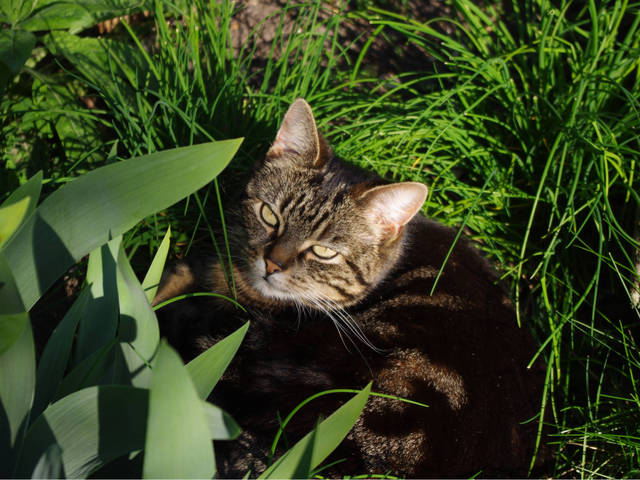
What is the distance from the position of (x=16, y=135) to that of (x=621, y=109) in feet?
8.68

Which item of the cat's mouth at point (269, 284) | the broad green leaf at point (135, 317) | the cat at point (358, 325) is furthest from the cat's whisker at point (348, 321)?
the broad green leaf at point (135, 317)

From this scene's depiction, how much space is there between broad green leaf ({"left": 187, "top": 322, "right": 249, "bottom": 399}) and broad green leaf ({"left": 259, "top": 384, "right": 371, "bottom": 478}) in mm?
225

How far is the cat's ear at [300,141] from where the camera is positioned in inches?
74.5

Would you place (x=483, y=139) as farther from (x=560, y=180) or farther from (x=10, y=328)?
(x=10, y=328)

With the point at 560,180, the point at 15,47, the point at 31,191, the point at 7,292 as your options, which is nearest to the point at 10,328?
the point at 7,292

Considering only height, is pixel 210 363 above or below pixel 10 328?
below

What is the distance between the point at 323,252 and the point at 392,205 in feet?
1.01

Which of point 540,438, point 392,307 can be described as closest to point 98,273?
point 392,307

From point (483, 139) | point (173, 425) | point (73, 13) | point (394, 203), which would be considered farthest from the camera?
point (483, 139)

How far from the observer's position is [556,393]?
221 cm

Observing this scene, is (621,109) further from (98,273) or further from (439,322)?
(98,273)

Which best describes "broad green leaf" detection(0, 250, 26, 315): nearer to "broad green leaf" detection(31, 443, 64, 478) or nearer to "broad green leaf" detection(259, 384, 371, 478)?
"broad green leaf" detection(31, 443, 64, 478)

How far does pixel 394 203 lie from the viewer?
1.86m

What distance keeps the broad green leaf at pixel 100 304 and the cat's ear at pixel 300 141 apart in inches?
34.9
